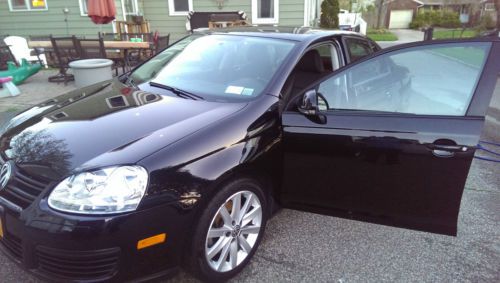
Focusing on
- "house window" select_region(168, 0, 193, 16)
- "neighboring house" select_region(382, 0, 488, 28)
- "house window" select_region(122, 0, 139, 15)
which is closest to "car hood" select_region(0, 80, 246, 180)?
"house window" select_region(168, 0, 193, 16)

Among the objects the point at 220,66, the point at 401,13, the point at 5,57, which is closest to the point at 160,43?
the point at 5,57

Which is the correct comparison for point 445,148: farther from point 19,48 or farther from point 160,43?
point 19,48

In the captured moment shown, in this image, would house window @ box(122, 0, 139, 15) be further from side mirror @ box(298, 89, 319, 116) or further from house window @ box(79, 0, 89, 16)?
side mirror @ box(298, 89, 319, 116)

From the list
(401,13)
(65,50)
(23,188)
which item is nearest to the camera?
(23,188)

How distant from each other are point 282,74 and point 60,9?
441 inches

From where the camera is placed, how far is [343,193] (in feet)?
8.50

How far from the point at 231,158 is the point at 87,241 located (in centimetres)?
86

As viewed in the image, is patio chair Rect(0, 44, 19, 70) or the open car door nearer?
the open car door

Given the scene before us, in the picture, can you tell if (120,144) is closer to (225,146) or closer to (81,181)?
(81,181)

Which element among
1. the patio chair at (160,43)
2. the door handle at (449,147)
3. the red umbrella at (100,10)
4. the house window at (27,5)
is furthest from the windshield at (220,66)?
the house window at (27,5)

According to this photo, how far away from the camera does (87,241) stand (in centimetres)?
181

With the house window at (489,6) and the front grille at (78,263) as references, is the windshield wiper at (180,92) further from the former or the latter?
the house window at (489,6)

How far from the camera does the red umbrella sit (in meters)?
7.93

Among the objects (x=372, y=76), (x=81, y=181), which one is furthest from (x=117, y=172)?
(x=372, y=76)
